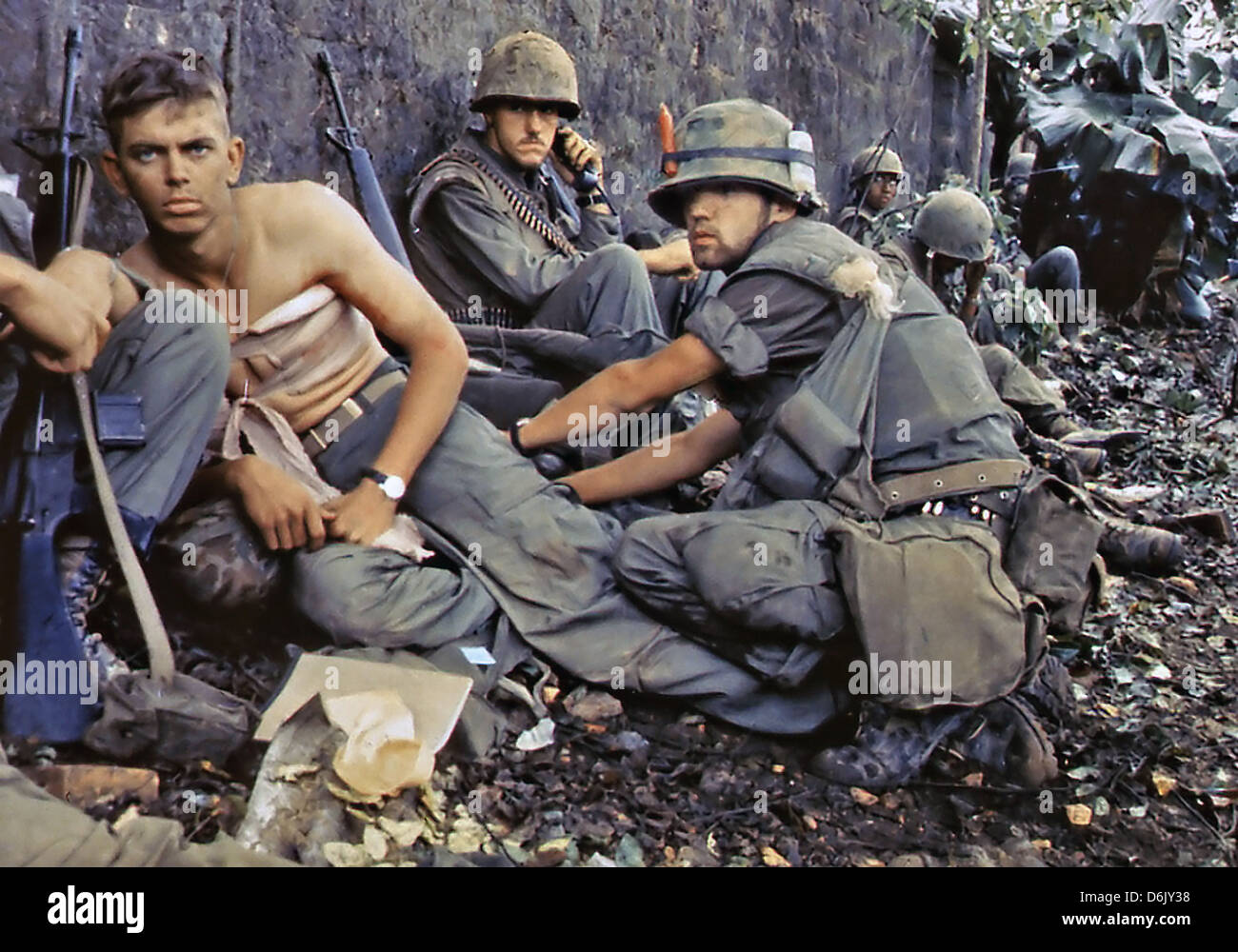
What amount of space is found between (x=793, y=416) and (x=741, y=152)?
641mm

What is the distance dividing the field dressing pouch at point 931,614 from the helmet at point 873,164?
13.8 ft

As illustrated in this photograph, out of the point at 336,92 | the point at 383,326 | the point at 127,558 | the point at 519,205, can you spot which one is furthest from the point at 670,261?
the point at 127,558

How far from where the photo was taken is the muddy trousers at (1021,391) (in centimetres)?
568

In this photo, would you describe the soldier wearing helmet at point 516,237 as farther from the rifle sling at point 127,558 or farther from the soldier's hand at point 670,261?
the rifle sling at point 127,558

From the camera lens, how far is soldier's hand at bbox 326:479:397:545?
3.06 meters

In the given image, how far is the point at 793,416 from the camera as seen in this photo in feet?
10.4

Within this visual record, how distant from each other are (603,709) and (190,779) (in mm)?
942

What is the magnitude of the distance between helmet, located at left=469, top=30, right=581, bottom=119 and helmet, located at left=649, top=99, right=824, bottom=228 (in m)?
1.31

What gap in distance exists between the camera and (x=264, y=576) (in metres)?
2.96

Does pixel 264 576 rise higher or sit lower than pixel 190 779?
higher
